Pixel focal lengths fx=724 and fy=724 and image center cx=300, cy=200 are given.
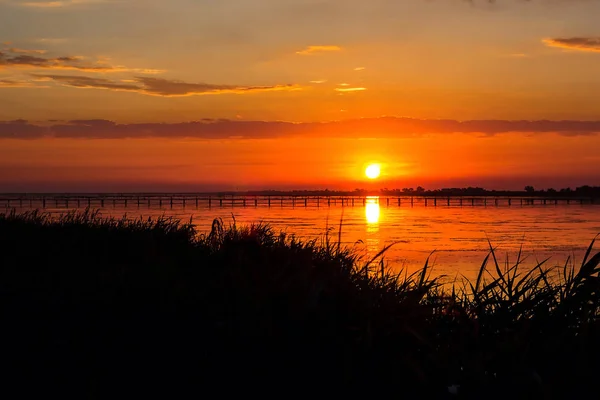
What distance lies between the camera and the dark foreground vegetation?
6375 mm

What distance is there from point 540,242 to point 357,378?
36.3 m

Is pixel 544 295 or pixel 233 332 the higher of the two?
pixel 544 295

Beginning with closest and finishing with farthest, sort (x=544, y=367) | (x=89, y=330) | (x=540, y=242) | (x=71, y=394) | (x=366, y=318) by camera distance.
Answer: (x=544, y=367) < (x=71, y=394) < (x=366, y=318) < (x=89, y=330) < (x=540, y=242)

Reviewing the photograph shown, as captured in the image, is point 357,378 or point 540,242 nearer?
point 357,378

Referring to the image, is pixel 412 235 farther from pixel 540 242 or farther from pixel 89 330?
pixel 89 330

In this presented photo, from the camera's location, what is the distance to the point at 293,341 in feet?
24.1

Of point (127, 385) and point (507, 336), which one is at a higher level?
point (507, 336)

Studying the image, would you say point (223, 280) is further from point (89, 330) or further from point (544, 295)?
point (544, 295)

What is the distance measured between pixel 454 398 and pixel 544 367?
1049 millimetres

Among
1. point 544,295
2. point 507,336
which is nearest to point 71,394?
point 507,336

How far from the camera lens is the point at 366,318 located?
7656mm

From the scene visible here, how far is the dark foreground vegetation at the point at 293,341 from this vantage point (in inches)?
251

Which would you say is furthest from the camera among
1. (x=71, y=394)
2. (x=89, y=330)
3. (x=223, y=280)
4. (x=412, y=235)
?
(x=412, y=235)

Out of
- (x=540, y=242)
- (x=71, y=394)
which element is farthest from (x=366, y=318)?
(x=540, y=242)
